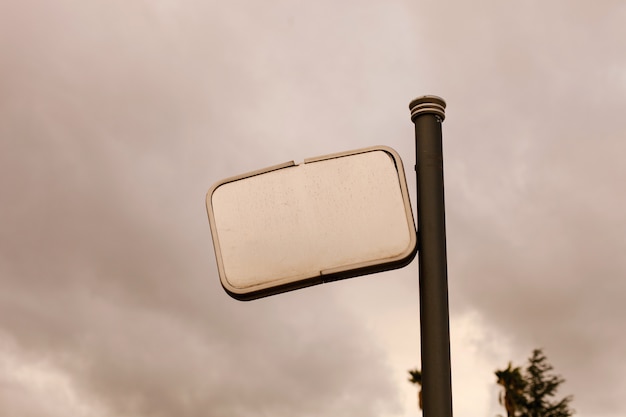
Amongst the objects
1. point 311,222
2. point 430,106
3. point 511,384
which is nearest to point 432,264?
point 311,222

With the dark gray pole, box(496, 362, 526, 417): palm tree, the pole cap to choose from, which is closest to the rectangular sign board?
the dark gray pole

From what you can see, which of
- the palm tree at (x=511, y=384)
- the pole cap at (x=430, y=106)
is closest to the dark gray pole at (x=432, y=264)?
the pole cap at (x=430, y=106)

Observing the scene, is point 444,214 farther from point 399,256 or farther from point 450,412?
point 450,412

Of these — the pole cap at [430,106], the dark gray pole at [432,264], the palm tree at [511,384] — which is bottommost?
the dark gray pole at [432,264]

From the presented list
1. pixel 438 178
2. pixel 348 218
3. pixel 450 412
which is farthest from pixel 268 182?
pixel 450 412

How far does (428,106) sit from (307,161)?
0.46m

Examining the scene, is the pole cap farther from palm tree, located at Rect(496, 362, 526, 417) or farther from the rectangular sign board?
palm tree, located at Rect(496, 362, 526, 417)

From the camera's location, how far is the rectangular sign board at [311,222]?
187 cm

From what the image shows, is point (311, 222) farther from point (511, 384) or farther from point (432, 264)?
point (511, 384)

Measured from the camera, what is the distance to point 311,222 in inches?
75.7

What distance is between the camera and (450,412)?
183 centimetres

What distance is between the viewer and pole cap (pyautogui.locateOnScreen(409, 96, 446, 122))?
7.07 ft

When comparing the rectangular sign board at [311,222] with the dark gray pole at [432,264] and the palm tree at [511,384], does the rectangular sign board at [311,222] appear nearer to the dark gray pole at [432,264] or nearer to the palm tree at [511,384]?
the dark gray pole at [432,264]

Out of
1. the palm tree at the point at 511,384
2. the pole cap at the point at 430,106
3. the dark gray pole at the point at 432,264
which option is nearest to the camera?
the dark gray pole at the point at 432,264
